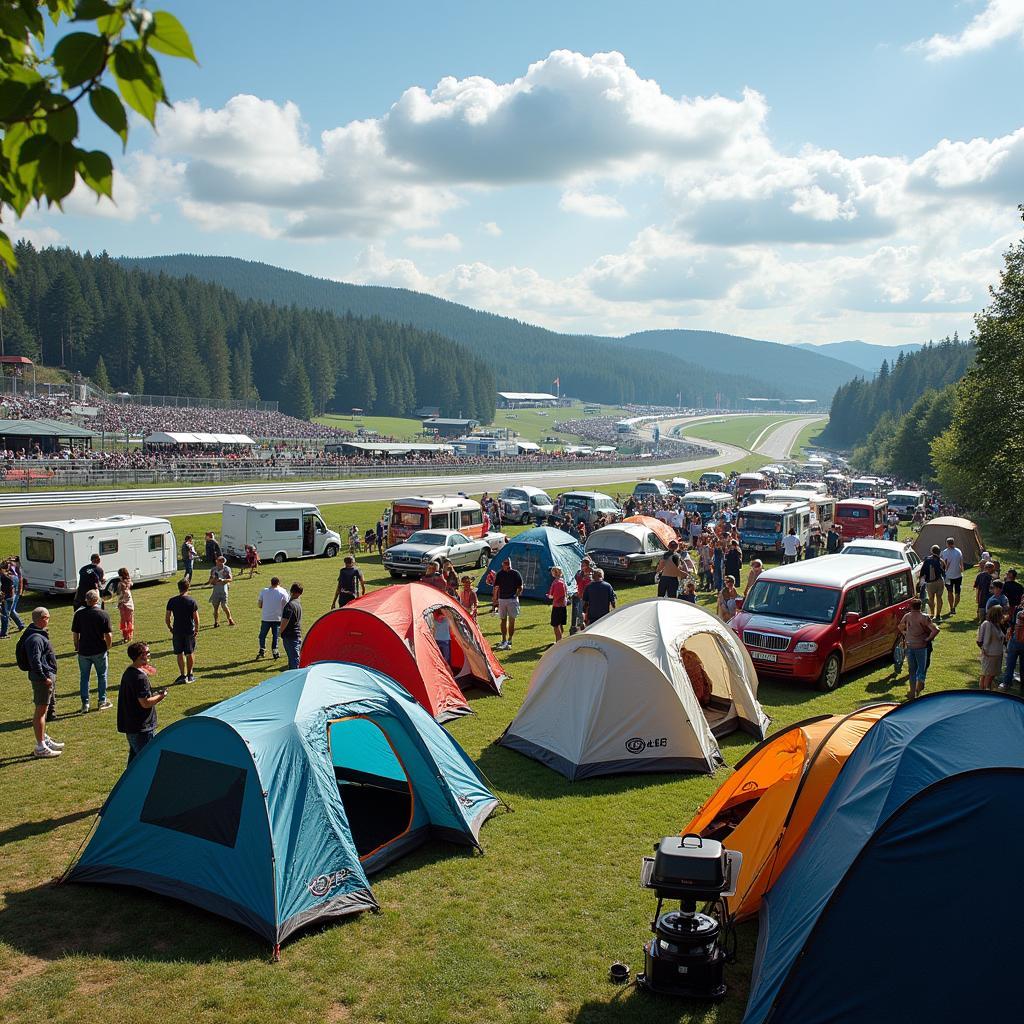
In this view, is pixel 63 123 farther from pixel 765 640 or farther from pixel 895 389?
pixel 895 389

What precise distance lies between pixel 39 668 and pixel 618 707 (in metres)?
7.02

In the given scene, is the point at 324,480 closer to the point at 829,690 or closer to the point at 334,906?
the point at 829,690

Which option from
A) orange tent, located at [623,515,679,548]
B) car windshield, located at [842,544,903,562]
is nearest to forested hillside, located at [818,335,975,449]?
orange tent, located at [623,515,679,548]

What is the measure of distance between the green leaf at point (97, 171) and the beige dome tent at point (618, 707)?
8.65 meters

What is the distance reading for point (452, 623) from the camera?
13719 millimetres

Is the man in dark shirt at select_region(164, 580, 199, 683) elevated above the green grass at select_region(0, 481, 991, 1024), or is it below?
above

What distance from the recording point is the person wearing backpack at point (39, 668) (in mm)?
10719

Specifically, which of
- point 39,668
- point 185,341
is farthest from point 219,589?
point 185,341

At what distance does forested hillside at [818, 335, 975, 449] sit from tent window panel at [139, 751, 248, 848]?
130172 mm

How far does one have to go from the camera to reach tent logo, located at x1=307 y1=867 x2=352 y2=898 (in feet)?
23.8

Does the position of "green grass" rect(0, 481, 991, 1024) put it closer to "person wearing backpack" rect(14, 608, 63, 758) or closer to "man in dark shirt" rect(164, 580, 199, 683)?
"person wearing backpack" rect(14, 608, 63, 758)

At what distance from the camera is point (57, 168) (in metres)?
2.69

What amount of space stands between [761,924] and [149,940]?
477cm

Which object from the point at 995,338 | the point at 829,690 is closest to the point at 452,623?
the point at 829,690
